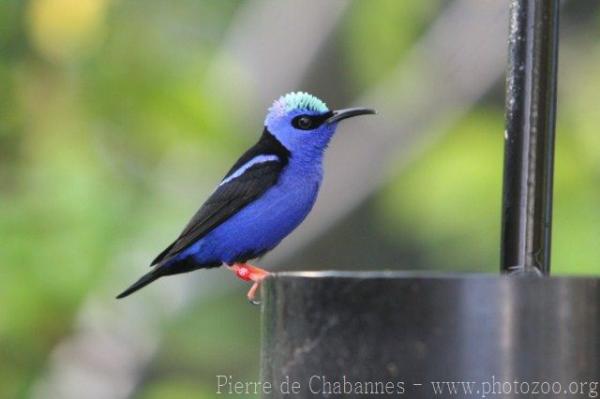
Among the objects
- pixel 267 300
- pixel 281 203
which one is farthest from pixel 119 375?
pixel 267 300

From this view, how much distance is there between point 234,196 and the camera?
221 inches

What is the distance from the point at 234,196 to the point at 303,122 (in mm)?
403

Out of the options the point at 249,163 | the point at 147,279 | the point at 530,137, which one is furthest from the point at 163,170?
the point at 530,137

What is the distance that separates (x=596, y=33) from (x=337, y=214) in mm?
2581

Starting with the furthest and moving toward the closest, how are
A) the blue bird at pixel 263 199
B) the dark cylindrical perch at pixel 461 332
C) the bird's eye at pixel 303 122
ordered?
the bird's eye at pixel 303 122 → the blue bird at pixel 263 199 → the dark cylindrical perch at pixel 461 332

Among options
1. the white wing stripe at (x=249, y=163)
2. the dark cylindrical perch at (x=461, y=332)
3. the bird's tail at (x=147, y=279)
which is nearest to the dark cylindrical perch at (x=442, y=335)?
the dark cylindrical perch at (x=461, y=332)

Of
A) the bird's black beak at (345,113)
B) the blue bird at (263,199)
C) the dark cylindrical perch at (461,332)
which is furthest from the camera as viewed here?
the blue bird at (263,199)

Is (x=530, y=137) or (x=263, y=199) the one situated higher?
(x=263, y=199)

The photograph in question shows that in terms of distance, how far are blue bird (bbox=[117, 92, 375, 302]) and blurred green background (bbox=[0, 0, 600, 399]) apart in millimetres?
2344

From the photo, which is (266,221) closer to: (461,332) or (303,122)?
(303,122)

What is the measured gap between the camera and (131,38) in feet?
Result: 28.6

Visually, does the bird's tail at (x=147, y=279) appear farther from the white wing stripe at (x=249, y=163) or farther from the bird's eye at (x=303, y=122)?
the bird's eye at (x=303, y=122)

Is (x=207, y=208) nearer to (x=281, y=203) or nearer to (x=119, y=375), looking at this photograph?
(x=281, y=203)

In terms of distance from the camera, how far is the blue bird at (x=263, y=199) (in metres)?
5.35
